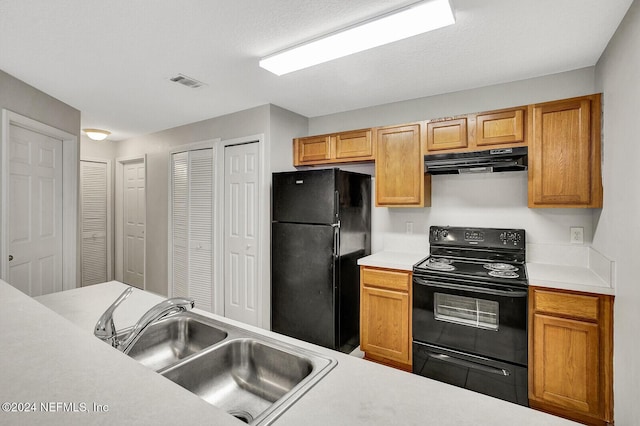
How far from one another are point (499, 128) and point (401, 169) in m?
0.82

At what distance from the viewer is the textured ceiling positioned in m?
1.74

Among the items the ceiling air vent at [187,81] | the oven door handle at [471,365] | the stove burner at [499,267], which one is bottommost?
the oven door handle at [471,365]

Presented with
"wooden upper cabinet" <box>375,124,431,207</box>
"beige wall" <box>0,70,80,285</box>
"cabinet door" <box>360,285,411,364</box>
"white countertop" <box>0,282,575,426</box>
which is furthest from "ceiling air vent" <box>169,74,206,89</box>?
"cabinet door" <box>360,285,411,364</box>

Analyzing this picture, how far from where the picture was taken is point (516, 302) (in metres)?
2.18

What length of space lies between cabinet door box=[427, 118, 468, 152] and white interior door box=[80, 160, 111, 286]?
202 inches

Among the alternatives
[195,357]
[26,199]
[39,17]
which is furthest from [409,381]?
[26,199]

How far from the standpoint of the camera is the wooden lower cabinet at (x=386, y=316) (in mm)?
2652

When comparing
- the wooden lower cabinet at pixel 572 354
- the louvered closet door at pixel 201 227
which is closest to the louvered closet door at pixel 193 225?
the louvered closet door at pixel 201 227

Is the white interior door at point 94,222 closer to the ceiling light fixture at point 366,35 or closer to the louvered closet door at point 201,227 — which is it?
the louvered closet door at point 201,227

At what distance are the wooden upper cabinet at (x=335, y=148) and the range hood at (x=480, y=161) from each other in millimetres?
628

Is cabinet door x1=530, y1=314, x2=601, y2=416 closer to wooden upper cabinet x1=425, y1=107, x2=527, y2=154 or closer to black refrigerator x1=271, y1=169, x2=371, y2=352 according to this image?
wooden upper cabinet x1=425, y1=107, x2=527, y2=154

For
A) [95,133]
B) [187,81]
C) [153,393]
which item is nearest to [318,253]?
[187,81]

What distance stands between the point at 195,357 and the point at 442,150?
2.42m

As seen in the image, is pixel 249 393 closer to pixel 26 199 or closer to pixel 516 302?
pixel 516 302
